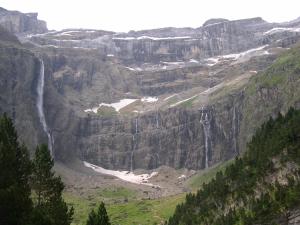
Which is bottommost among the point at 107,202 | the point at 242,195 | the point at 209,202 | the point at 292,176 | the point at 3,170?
the point at 107,202

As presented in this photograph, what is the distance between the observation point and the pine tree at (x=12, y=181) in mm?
44438

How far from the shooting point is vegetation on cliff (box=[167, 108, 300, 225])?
6525 cm

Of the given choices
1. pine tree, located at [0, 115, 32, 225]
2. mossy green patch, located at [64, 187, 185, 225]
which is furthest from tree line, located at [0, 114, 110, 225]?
mossy green patch, located at [64, 187, 185, 225]

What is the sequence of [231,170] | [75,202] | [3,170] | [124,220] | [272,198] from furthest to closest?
[75,202] < [124,220] < [231,170] < [272,198] < [3,170]

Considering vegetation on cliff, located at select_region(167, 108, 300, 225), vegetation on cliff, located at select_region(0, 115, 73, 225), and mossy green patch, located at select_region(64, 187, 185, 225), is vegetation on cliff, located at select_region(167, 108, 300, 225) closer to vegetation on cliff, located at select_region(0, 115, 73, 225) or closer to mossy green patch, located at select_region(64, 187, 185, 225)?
vegetation on cliff, located at select_region(0, 115, 73, 225)

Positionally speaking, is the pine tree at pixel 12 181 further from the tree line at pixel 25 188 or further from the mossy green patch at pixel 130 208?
the mossy green patch at pixel 130 208

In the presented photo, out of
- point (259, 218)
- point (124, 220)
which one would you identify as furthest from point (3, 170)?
point (124, 220)

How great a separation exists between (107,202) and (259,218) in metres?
132

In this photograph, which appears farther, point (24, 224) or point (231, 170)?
point (231, 170)

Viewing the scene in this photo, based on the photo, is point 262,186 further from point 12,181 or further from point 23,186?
point 12,181

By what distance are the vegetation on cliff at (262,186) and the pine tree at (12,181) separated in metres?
31.4

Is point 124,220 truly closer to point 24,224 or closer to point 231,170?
point 231,170

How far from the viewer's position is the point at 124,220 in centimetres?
15875

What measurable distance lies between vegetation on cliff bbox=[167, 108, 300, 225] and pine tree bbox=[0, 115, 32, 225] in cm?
3136
